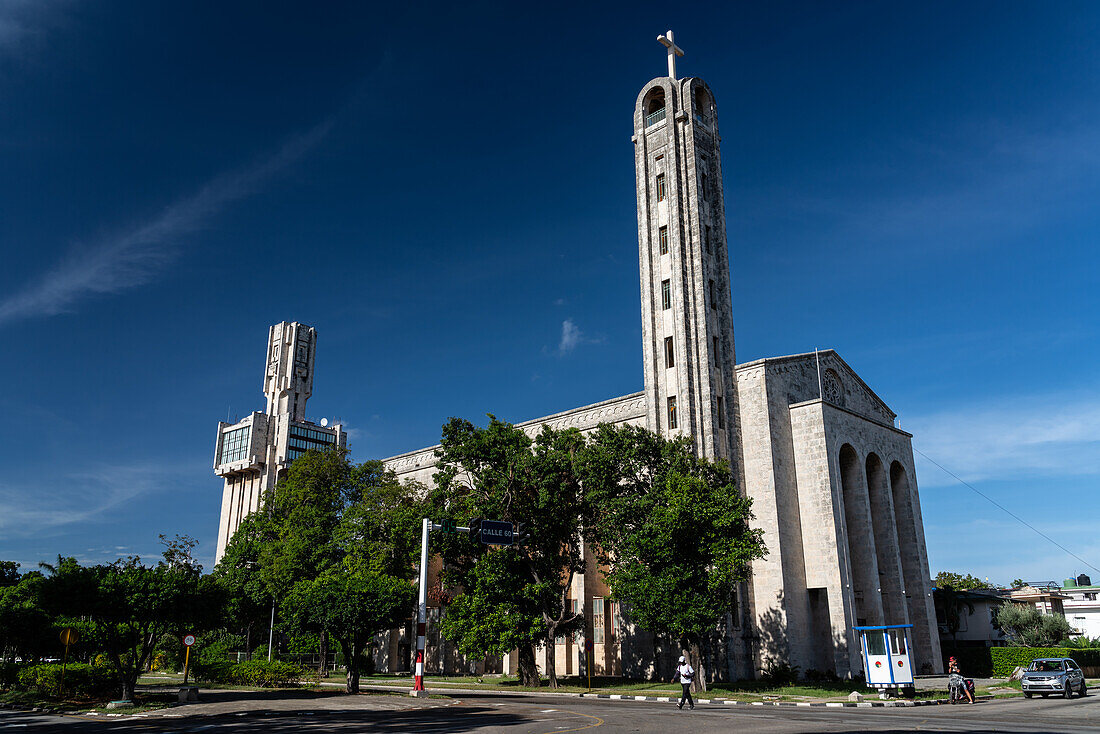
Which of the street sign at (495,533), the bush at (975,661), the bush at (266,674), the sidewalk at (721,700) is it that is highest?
the street sign at (495,533)

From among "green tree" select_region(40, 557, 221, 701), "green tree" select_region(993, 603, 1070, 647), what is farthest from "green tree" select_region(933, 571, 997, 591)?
"green tree" select_region(40, 557, 221, 701)

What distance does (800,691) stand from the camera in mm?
31109

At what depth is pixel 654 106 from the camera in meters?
50.6

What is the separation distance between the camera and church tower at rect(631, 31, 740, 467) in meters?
42.0

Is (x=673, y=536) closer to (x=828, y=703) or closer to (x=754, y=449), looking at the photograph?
(x=828, y=703)

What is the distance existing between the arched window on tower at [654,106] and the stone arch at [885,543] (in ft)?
86.3

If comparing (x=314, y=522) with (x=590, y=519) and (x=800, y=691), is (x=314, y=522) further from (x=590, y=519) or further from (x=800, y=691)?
(x=800, y=691)

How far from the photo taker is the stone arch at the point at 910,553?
4634 centimetres

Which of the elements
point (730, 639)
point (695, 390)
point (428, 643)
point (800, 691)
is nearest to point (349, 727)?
point (800, 691)

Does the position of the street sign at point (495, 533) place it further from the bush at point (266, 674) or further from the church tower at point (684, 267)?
the church tower at point (684, 267)

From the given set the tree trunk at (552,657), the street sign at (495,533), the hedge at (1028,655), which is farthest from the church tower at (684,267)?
the hedge at (1028,655)

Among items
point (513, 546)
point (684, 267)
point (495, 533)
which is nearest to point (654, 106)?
point (684, 267)

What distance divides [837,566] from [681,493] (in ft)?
47.1

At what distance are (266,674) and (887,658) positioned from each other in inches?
1072
